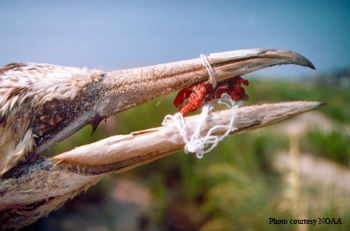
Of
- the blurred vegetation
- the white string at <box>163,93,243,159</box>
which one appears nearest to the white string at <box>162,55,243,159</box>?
the white string at <box>163,93,243,159</box>

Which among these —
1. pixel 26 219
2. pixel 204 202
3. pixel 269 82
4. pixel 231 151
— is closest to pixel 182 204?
pixel 204 202

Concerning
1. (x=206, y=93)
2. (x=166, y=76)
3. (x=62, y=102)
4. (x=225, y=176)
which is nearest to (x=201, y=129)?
(x=206, y=93)

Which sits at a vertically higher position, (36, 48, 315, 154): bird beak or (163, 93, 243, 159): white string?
(36, 48, 315, 154): bird beak

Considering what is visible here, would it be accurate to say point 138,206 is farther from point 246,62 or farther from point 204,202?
point 246,62

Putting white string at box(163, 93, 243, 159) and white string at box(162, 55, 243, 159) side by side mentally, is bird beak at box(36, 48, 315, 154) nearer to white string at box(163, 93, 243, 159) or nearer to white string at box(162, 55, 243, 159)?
white string at box(162, 55, 243, 159)

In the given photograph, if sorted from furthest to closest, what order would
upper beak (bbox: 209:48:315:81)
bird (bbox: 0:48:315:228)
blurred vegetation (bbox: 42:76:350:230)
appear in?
blurred vegetation (bbox: 42:76:350:230) → upper beak (bbox: 209:48:315:81) → bird (bbox: 0:48:315:228)

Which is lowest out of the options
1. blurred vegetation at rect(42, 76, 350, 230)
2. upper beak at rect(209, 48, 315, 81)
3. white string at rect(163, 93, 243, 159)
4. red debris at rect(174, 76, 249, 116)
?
blurred vegetation at rect(42, 76, 350, 230)

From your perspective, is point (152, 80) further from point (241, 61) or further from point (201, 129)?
point (241, 61)
